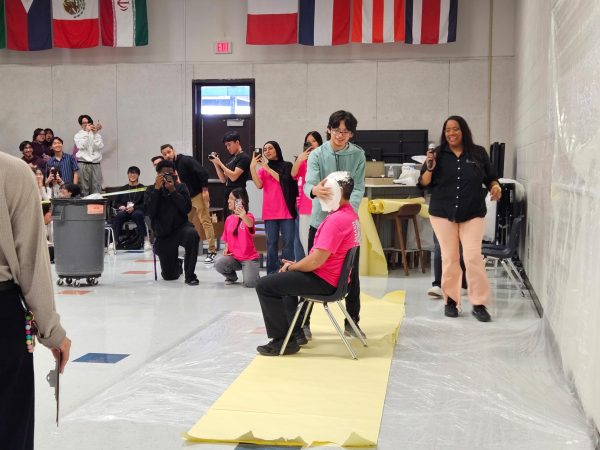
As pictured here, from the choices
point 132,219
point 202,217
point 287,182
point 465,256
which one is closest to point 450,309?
point 465,256

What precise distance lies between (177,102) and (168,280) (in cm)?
612

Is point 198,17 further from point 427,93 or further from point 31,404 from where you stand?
point 31,404

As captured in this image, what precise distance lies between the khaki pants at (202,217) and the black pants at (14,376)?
7.62 metres

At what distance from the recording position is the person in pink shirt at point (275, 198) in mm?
7590

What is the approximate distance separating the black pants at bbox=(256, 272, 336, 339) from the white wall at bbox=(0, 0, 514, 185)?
850 centimetres

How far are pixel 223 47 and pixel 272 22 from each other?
44.0 inches

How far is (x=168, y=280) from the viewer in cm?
A: 791

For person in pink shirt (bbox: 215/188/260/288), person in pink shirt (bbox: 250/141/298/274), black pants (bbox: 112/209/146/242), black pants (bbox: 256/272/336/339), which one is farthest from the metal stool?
black pants (bbox: 112/209/146/242)

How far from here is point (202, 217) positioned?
31.8 ft

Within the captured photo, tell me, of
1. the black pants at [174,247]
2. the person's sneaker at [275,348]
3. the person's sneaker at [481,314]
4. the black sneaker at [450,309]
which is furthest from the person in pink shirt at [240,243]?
the person's sneaker at [275,348]

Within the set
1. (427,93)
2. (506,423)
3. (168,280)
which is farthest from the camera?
(427,93)

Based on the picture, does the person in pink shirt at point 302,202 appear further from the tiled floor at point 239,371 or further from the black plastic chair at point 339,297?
the black plastic chair at point 339,297

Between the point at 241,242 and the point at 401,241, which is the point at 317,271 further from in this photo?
the point at 401,241

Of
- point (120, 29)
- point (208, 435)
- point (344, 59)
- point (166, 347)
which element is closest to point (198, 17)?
point (120, 29)
